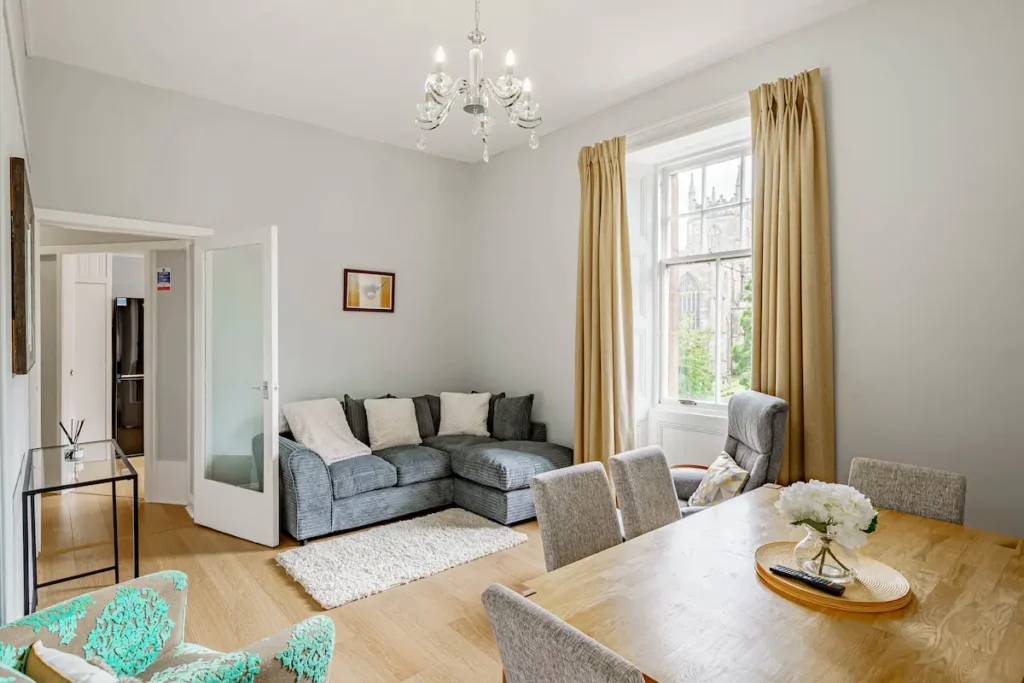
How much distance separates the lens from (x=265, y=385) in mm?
3604

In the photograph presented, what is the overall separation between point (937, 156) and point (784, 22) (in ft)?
3.55

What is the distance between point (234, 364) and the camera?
3824 mm

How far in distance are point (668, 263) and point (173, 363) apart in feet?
13.0

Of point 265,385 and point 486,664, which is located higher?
point 265,385

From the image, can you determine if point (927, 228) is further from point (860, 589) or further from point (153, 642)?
point (153, 642)

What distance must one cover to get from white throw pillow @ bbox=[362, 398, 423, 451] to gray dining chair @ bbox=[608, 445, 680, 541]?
2570 mm

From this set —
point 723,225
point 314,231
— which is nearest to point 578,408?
point 723,225

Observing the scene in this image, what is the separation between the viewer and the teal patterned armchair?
999 mm

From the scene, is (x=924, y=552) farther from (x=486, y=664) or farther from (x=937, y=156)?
(x=937, y=156)

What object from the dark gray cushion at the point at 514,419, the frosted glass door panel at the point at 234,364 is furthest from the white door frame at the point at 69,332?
the dark gray cushion at the point at 514,419

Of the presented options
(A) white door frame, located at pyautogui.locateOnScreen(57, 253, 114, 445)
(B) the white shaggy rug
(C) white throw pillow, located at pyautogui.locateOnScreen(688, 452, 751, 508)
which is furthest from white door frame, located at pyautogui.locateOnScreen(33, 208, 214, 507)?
(C) white throw pillow, located at pyautogui.locateOnScreen(688, 452, 751, 508)

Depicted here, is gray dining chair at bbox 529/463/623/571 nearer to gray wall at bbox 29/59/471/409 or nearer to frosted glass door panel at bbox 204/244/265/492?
frosted glass door panel at bbox 204/244/265/492

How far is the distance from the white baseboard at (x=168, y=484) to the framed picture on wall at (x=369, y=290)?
6.11 feet

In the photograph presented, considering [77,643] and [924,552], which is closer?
[77,643]
